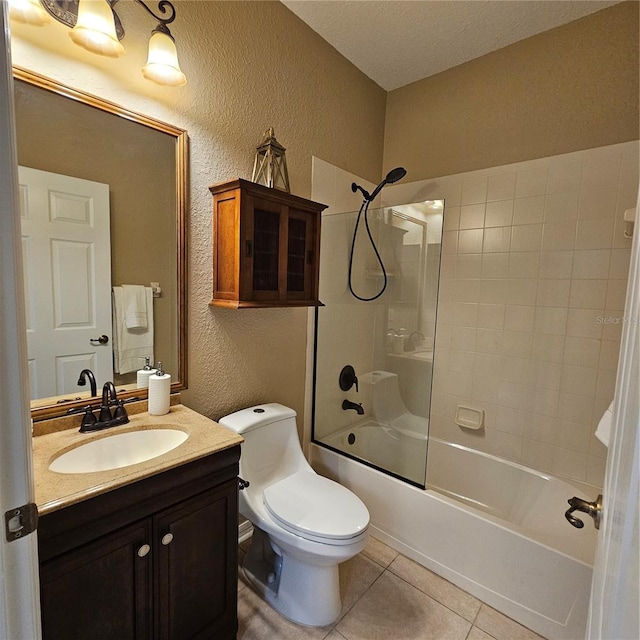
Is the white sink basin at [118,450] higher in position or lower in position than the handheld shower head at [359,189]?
lower

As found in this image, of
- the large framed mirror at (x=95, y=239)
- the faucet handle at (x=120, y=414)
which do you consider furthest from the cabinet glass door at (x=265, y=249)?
the faucet handle at (x=120, y=414)

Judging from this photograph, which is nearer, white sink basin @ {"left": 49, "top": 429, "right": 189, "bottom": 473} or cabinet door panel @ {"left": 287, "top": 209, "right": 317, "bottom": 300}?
white sink basin @ {"left": 49, "top": 429, "right": 189, "bottom": 473}

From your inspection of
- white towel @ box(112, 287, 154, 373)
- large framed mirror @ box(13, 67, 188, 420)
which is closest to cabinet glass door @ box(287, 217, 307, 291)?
large framed mirror @ box(13, 67, 188, 420)

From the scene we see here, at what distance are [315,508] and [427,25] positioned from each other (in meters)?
2.51

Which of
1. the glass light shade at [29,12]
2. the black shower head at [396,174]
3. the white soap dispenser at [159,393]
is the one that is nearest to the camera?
the glass light shade at [29,12]

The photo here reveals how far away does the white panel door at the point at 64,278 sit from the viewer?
3.73 ft

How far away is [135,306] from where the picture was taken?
140 centimetres

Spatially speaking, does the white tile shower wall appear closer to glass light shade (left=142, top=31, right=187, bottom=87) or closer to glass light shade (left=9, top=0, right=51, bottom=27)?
glass light shade (left=142, top=31, right=187, bottom=87)

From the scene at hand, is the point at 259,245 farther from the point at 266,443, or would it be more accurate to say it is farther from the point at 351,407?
the point at 351,407

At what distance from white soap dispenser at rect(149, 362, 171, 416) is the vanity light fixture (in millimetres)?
1138

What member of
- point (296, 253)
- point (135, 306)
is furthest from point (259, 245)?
point (135, 306)

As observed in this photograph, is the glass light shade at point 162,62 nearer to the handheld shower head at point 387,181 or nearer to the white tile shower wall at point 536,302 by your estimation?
the handheld shower head at point 387,181

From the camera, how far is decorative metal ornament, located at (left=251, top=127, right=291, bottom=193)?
66.4 inches

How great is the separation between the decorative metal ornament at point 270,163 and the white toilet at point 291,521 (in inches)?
45.3
